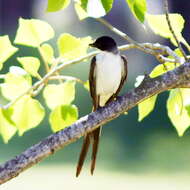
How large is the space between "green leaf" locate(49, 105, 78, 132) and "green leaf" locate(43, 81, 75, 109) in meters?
0.02

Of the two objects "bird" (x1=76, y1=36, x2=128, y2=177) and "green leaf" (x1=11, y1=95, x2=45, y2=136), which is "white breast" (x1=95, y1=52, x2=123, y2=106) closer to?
"bird" (x1=76, y1=36, x2=128, y2=177)

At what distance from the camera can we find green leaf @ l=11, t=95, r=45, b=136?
3.08 ft

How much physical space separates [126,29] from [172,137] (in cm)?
161

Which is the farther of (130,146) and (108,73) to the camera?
(130,146)

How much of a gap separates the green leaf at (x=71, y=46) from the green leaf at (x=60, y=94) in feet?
0.13

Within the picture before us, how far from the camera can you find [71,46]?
955mm

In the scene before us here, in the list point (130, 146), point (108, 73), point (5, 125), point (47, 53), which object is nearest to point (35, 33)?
point (47, 53)

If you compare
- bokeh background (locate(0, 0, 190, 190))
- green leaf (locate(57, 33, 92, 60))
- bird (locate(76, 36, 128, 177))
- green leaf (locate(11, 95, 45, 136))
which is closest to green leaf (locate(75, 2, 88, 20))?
green leaf (locate(57, 33, 92, 60))

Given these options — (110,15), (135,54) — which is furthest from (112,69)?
(110,15)

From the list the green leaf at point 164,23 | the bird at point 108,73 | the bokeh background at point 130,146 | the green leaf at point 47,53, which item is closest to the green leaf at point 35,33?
the green leaf at point 47,53

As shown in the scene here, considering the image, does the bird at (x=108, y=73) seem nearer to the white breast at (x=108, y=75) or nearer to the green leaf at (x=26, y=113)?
the white breast at (x=108, y=75)

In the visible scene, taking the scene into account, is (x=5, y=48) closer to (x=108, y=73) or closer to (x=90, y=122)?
(x=90, y=122)

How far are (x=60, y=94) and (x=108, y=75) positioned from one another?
0.44 metres

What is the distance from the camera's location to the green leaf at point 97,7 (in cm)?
79
